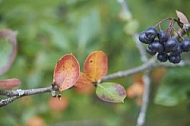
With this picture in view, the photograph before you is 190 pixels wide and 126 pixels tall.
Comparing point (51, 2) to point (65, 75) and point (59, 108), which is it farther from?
point (65, 75)

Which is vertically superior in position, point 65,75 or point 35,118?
point 65,75

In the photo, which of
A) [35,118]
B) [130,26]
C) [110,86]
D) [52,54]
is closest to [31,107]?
[35,118]

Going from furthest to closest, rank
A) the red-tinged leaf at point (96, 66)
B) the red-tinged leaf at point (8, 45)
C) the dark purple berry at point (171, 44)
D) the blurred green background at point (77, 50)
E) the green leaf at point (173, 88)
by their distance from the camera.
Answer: the blurred green background at point (77, 50)
the green leaf at point (173, 88)
the red-tinged leaf at point (8, 45)
the red-tinged leaf at point (96, 66)
the dark purple berry at point (171, 44)

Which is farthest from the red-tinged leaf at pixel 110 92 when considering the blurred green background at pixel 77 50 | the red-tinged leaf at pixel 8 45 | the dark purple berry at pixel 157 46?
the blurred green background at pixel 77 50

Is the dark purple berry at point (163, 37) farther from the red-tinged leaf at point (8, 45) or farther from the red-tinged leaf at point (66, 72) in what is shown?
the red-tinged leaf at point (8, 45)

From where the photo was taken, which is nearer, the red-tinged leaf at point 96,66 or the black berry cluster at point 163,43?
the black berry cluster at point 163,43

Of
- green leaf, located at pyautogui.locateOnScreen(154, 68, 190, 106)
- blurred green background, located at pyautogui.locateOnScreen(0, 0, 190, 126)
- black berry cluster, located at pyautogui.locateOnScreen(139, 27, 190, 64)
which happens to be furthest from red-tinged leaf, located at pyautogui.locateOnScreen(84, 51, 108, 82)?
blurred green background, located at pyautogui.locateOnScreen(0, 0, 190, 126)

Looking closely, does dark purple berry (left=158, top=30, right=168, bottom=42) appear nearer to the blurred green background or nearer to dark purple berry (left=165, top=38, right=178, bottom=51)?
dark purple berry (left=165, top=38, right=178, bottom=51)
